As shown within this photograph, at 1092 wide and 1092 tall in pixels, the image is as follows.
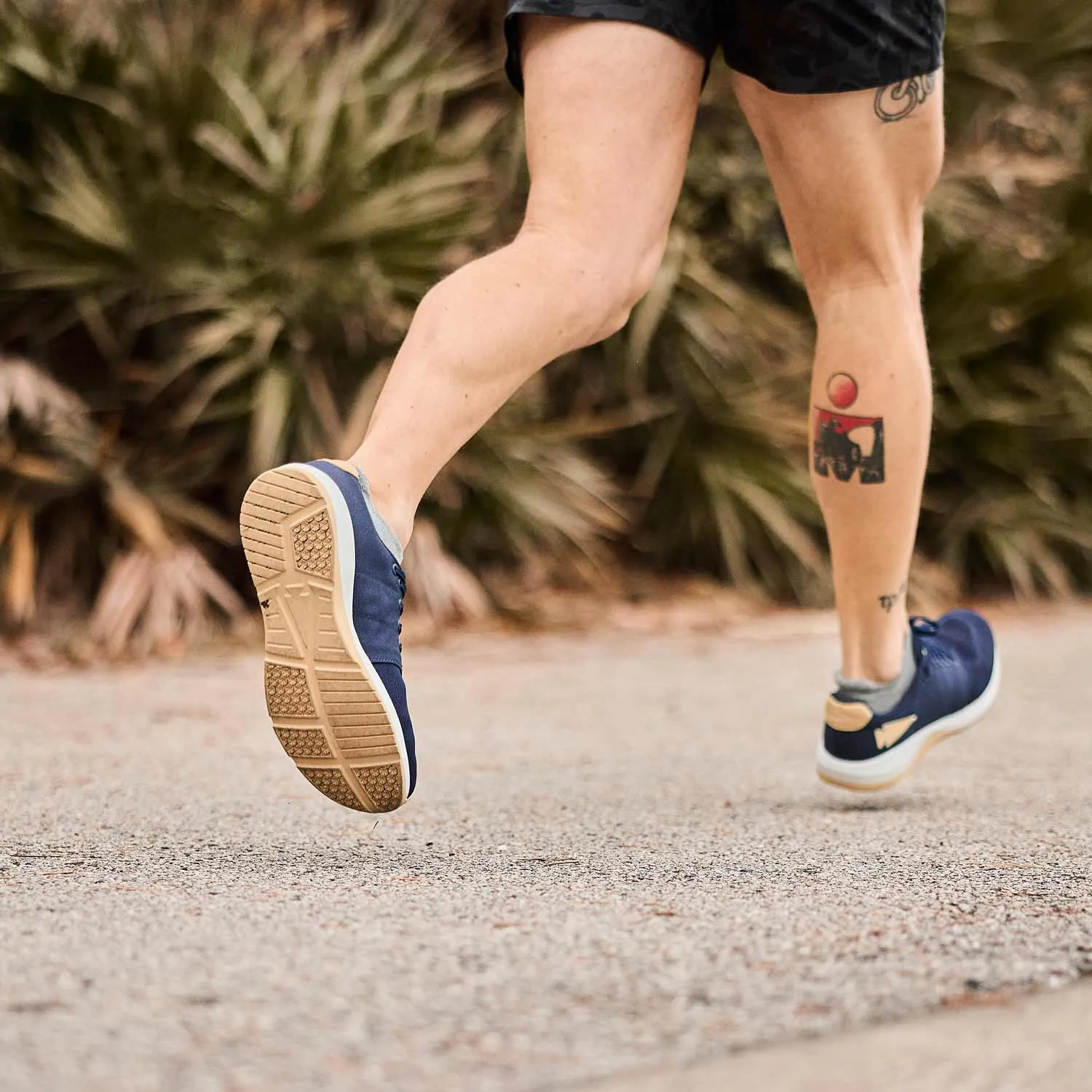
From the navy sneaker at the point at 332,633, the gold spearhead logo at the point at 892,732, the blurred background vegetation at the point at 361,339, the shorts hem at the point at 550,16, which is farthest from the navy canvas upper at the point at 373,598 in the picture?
the blurred background vegetation at the point at 361,339

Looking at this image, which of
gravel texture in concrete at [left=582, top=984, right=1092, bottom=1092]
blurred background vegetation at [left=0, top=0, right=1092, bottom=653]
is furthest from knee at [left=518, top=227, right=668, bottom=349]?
blurred background vegetation at [left=0, top=0, right=1092, bottom=653]

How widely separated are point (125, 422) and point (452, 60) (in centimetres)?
168

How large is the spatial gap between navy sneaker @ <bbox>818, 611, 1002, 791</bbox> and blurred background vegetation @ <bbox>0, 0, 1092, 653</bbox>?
7.96 feet

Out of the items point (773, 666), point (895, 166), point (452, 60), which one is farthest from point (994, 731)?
point (452, 60)

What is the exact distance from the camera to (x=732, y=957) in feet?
3.91

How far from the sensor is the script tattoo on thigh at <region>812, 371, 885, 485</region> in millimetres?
1967

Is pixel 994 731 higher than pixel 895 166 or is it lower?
lower

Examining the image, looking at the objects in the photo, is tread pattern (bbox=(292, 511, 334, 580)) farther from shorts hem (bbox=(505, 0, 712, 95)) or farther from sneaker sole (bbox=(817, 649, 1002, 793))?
sneaker sole (bbox=(817, 649, 1002, 793))

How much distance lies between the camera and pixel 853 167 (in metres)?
1.83

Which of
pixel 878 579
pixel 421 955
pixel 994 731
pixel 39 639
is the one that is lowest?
pixel 39 639

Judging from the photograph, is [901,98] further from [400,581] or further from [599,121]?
[400,581]

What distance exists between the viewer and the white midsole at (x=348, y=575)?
1499mm

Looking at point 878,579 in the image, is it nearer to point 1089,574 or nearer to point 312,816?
point 312,816

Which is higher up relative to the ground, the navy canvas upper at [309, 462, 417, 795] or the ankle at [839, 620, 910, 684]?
the navy canvas upper at [309, 462, 417, 795]
